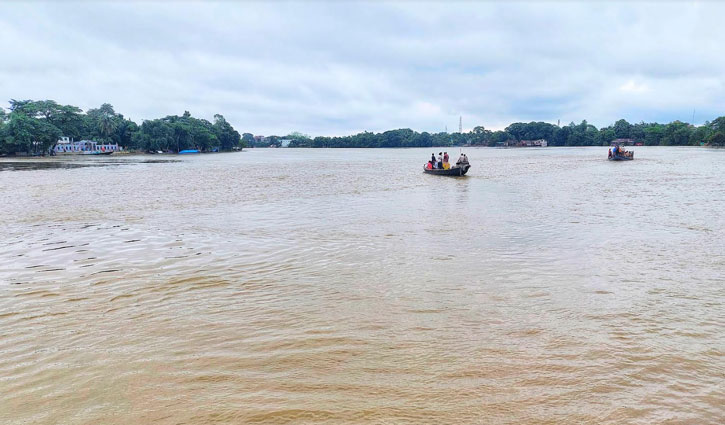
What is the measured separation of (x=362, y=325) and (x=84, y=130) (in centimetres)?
12928

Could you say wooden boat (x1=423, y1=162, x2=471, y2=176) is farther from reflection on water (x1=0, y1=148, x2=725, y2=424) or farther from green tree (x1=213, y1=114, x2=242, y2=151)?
green tree (x1=213, y1=114, x2=242, y2=151)

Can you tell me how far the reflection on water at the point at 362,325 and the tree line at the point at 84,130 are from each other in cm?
9016

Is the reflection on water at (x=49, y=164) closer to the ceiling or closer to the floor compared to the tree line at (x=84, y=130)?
closer to the floor

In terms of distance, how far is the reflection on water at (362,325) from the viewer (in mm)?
3740

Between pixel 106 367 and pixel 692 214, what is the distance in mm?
17616

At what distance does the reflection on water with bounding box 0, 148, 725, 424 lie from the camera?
3.74 meters

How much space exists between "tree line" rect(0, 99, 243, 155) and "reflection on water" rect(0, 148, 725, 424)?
90.2 metres

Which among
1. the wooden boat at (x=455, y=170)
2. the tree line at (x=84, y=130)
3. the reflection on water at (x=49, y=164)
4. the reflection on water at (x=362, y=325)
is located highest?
the tree line at (x=84, y=130)

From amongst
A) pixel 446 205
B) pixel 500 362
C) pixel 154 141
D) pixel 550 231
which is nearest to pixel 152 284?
pixel 500 362

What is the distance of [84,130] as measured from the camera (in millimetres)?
111250

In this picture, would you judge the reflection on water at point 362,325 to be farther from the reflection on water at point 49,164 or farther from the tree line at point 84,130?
the tree line at point 84,130

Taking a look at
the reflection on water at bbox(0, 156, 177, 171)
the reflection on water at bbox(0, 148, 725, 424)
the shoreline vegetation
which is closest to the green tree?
the shoreline vegetation

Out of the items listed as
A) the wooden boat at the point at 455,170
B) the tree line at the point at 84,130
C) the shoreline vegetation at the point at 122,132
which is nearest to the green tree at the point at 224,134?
the shoreline vegetation at the point at 122,132

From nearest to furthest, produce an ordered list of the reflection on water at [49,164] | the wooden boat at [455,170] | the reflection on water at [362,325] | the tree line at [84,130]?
the reflection on water at [362,325] < the wooden boat at [455,170] < the reflection on water at [49,164] < the tree line at [84,130]
